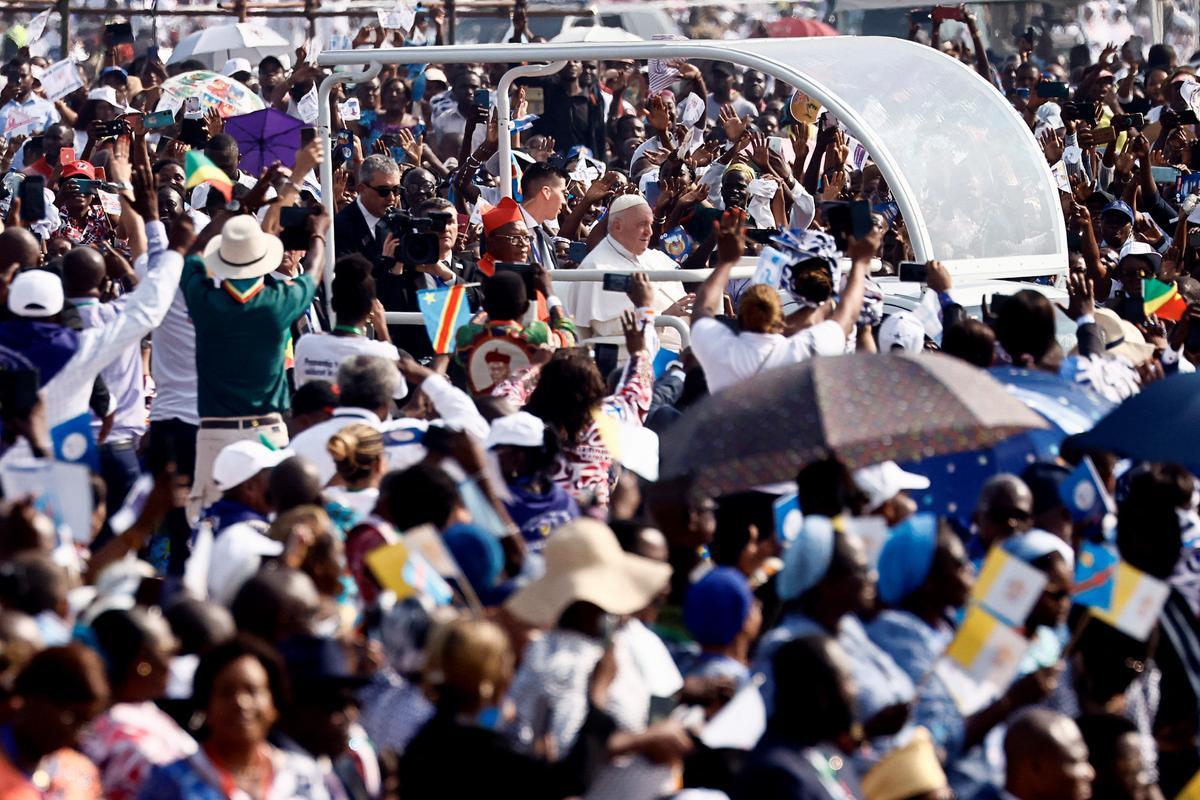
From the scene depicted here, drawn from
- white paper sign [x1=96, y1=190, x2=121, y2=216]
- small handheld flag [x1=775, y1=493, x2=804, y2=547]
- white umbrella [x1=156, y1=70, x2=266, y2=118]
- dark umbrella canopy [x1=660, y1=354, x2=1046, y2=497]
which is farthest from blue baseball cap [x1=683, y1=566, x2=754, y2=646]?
white umbrella [x1=156, y1=70, x2=266, y2=118]

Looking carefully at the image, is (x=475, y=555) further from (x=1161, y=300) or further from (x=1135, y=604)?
(x=1161, y=300)

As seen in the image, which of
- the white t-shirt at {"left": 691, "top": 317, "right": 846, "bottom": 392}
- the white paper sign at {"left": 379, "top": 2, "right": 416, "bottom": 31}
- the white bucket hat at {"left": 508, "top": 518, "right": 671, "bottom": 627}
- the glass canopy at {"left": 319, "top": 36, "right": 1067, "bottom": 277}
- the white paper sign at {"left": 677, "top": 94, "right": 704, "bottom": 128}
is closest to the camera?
the white bucket hat at {"left": 508, "top": 518, "right": 671, "bottom": 627}

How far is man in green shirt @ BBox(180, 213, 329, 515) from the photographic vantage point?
316 inches

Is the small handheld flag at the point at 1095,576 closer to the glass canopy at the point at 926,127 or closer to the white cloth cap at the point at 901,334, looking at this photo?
the white cloth cap at the point at 901,334

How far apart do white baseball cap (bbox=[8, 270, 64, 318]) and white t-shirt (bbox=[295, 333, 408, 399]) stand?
0.93 meters

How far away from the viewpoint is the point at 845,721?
4496 mm

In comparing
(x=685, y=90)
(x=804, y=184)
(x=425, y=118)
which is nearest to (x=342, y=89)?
(x=425, y=118)

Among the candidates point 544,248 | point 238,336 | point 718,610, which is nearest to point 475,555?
point 718,610

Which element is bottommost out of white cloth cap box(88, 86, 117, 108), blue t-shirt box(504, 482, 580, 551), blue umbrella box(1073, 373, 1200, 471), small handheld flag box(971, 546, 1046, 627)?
white cloth cap box(88, 86, 117, 108)

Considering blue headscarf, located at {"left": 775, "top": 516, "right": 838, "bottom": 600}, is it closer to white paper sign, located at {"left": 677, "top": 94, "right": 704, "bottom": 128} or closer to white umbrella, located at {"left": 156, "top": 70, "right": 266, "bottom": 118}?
white umbrella, located at {"left": 156, "top": 70, "right": 266, "bottom": 118}

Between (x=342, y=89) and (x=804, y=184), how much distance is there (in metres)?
5.31

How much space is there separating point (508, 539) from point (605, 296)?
14.2ft

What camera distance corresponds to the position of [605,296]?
10.0 meters

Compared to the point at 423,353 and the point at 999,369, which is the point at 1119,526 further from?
the point at 423,353
